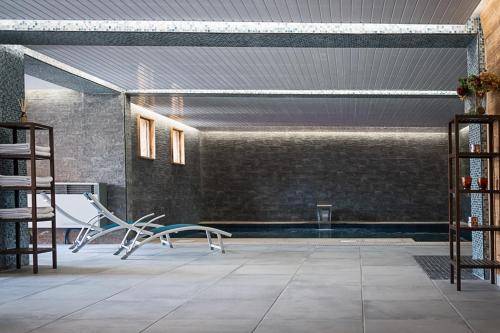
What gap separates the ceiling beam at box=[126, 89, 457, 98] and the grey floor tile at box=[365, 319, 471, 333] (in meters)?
7.34

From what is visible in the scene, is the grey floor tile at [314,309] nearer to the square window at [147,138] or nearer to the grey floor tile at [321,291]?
the grey floor tile at [321,291]

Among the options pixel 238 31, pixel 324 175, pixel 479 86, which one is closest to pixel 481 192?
pixel 479 86

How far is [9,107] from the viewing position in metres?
7.55

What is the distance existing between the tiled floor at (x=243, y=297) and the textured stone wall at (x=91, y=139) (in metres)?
2.81

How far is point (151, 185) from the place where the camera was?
13.6 meters

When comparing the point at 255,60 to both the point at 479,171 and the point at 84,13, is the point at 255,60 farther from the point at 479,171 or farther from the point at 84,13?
the point at 479,171

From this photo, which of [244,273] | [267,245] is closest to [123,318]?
[244,273]

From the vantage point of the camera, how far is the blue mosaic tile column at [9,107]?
739 centimetres

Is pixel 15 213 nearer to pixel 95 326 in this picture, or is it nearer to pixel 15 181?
pixel 15 181

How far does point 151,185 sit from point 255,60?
225 inches

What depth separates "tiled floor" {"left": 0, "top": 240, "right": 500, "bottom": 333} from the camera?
4.34m

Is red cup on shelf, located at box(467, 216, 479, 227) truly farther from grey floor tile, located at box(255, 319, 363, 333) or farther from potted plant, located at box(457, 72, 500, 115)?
grey floor tile, located at box(255, 319, 363, 333)

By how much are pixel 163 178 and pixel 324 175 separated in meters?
6.03

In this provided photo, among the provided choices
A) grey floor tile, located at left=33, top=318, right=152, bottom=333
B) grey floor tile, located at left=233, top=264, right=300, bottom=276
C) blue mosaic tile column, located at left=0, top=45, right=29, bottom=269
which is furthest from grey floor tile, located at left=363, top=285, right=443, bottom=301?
blue mosaic tile column, located at left=0, top=45, right=29, bottom=269
